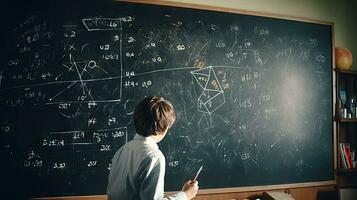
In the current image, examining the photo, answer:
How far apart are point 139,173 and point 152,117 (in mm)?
295

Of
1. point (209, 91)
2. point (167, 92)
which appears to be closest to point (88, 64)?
point (167, 92)

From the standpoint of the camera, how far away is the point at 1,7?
103 inches

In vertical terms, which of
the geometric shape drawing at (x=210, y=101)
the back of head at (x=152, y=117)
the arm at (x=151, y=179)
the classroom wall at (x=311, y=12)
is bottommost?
the arm at (x=151, y=179)

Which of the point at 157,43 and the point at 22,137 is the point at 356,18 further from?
the point at 22,137

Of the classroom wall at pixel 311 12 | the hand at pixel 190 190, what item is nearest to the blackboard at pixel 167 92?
the classroom wall at pixel 311 12

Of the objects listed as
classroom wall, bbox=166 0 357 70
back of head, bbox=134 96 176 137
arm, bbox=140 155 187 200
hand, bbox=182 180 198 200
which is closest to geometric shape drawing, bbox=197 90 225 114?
classroom wall, bbox=166 0 357 70

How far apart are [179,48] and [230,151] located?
104 cm

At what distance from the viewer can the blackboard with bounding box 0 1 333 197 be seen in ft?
8.69

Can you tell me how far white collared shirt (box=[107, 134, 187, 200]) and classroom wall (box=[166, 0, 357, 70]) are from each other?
1.96 metres

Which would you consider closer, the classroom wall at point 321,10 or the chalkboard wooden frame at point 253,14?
the chalkboard wooden frame at point 253,14

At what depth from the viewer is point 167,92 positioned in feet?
9.84

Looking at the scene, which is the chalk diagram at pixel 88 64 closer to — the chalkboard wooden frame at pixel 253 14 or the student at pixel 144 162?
the chalkboard wooden frame at pixel 253 14

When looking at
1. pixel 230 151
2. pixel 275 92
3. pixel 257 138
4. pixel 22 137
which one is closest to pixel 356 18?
pixel 275 92

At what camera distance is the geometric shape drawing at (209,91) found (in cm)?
310
